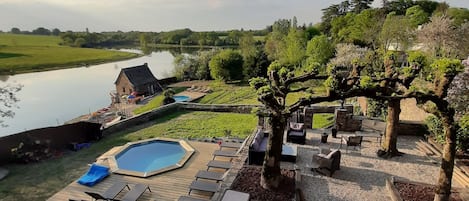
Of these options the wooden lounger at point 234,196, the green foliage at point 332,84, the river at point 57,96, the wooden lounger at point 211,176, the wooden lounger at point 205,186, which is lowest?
the river at point 57,96

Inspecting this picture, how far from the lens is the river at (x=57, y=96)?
27.5 meters

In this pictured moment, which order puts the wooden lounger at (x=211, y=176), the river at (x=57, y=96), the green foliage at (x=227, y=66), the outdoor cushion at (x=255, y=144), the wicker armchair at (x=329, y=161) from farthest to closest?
1. the green foliage at (x=227, y=66)
2. the river at (x=57, y=96)
3. the outdoor cushion at (x=255, y=144)
4. the wooden lounger at (x=211, y=176)
5. the wicker armchair at (x=329, y=161)

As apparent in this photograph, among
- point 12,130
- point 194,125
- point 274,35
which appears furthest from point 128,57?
point 194,125

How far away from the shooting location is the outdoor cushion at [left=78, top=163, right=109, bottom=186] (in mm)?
8601

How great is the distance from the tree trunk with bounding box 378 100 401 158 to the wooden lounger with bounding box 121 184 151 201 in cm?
766

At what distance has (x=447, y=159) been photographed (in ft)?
19.1

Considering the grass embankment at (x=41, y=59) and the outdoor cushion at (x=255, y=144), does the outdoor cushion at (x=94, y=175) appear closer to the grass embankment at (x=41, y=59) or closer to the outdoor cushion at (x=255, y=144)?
the outdoor cushion at (x=255, y=144)

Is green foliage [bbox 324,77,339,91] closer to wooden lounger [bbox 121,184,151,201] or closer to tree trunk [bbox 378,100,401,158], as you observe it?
tree trunk [bbox 378,100,401,158]

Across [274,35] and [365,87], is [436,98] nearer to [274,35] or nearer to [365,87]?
[365,87]

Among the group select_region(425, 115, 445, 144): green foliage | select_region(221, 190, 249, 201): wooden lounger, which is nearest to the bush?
select_region(425, 115, 445, 144): green foliage


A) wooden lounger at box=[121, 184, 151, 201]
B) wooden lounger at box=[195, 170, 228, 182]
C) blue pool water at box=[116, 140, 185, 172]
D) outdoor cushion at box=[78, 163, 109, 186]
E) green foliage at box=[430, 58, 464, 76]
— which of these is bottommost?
→ blue pool water at box=[116, 140, 185, 172]

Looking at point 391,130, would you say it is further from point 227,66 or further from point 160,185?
point 227,66

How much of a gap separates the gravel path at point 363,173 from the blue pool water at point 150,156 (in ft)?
17.0

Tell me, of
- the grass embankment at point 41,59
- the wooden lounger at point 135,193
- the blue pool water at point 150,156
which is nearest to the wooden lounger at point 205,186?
the wooden lounger at point 135,193
